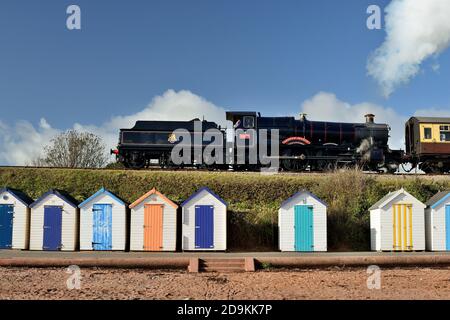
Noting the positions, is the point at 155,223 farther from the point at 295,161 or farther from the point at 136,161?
the point at 295,161

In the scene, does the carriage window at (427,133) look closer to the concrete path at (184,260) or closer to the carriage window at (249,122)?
the carriage window at (249,122)

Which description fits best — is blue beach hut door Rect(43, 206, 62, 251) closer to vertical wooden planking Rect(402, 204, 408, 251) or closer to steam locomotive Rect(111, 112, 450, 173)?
steam locomotive Rect(111, 112, 450, 173)

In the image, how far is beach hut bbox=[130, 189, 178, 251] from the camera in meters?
20.8

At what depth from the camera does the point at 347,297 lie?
45.1ft

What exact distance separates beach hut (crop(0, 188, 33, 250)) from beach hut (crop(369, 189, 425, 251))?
1507cm

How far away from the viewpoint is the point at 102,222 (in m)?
20.8

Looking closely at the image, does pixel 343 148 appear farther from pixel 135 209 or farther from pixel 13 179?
pixel 13 179

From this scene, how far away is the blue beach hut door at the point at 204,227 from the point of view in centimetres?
2081

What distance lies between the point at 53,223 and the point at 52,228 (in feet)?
0.70
